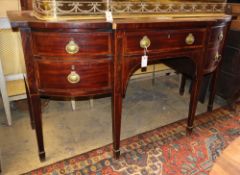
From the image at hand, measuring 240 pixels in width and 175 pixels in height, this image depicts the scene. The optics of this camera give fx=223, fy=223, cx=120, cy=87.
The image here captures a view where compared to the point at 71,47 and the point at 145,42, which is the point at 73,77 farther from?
the point at 145,42

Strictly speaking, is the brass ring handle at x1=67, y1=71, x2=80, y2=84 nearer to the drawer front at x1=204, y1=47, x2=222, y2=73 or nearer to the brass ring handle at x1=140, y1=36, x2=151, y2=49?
the brass ring handle at x1=140, y1=36, x2=151, y2=49

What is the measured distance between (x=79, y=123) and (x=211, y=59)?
1093 millimetres

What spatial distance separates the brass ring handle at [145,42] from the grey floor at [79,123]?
0.77 metres

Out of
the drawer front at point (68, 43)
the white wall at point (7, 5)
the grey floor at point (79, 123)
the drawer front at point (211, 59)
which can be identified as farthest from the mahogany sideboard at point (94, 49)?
the white wall at point (7, 5)

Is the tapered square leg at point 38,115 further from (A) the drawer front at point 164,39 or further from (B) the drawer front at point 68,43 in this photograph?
(A) the drawer front at point 164,39

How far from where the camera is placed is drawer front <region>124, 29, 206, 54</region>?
113cm

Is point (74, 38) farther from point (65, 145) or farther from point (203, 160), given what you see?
point (203, 160)

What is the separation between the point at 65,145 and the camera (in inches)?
60.8

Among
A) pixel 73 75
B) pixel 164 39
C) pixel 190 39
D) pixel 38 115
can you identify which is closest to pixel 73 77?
pixel 73 75

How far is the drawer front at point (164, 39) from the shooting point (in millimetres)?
1128

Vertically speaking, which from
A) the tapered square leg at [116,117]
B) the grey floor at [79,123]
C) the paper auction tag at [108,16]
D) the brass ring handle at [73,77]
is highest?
the paper auction tag at [108,16]

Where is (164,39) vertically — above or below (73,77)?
above

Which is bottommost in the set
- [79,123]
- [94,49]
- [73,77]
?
[79,123]

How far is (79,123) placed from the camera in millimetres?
1790
